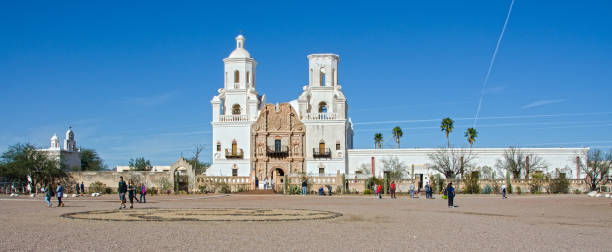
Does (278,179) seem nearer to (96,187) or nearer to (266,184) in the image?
(266,184)

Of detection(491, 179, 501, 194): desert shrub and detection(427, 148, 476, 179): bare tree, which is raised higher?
detection(427, 148, 476, 179): bare tree

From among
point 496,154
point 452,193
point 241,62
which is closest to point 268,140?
point 241,62

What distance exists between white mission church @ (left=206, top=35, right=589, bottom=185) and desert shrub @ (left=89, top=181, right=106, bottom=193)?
10.0 meters

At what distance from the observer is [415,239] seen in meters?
13.6

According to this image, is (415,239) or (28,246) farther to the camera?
(415,239)

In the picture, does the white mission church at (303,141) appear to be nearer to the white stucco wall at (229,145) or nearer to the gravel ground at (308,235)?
the white stucco wall at (229,145)

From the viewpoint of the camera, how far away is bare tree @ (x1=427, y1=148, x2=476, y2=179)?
56.2 m

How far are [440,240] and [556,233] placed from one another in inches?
142

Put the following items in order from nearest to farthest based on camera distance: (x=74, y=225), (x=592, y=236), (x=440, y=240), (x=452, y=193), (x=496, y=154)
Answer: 1. (x=440, y=240)
2. (x=592, y=236)
3. (x=74, y=225)
4. (x=452, y=193)
5. (x=496, y=154)

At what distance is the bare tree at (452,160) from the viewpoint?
56.2m

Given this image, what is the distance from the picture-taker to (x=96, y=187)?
167 ft

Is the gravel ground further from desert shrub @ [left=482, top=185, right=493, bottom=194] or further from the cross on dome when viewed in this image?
the cross on dome

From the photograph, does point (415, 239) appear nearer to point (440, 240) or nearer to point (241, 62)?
point (440, 240)

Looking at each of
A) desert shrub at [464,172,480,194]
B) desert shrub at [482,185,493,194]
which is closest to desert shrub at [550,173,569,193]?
desert shrub at [482,185,493,194]
